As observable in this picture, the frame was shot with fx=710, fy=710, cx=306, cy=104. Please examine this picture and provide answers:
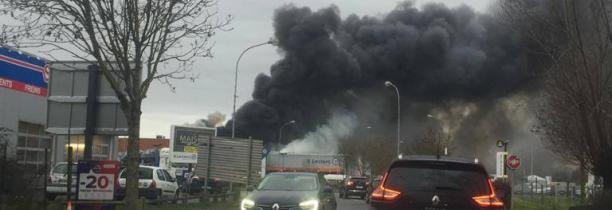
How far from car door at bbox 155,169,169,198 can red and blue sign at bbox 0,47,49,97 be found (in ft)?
16.9

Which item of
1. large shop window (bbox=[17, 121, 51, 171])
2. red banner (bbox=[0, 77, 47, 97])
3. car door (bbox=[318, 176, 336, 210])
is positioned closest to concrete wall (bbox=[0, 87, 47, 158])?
red banner (bbox=[0, 77, 47, 97])

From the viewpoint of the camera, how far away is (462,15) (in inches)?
2502

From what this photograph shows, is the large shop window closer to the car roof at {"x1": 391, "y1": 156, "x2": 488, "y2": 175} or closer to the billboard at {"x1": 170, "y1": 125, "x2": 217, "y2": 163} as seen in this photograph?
the billboard at {"x1": 170, "y1": 125, "x2": 217, "y2": 163}

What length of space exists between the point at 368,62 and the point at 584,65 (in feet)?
144

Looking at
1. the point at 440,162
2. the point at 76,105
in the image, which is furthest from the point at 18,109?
the point at 440,162

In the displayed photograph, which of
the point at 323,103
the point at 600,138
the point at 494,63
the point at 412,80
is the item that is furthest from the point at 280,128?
the point at 600,138

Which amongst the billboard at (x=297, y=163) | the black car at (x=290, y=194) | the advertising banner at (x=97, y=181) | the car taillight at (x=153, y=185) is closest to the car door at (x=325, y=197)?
the black car at (x=290, y=194)

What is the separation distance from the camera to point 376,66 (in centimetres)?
5991

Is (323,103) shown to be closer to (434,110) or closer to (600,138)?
(434,110)

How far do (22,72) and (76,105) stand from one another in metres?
16.2

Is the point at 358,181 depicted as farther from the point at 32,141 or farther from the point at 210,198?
the point at 32,141

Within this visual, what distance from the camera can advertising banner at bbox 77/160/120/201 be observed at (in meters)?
11.3

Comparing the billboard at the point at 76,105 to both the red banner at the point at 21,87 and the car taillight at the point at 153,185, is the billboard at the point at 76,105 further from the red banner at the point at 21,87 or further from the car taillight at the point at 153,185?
the red banner at the point at 21,87

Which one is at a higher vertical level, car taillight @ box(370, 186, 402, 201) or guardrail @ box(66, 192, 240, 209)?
car taillight @ box(370, 186, 402, 201)
